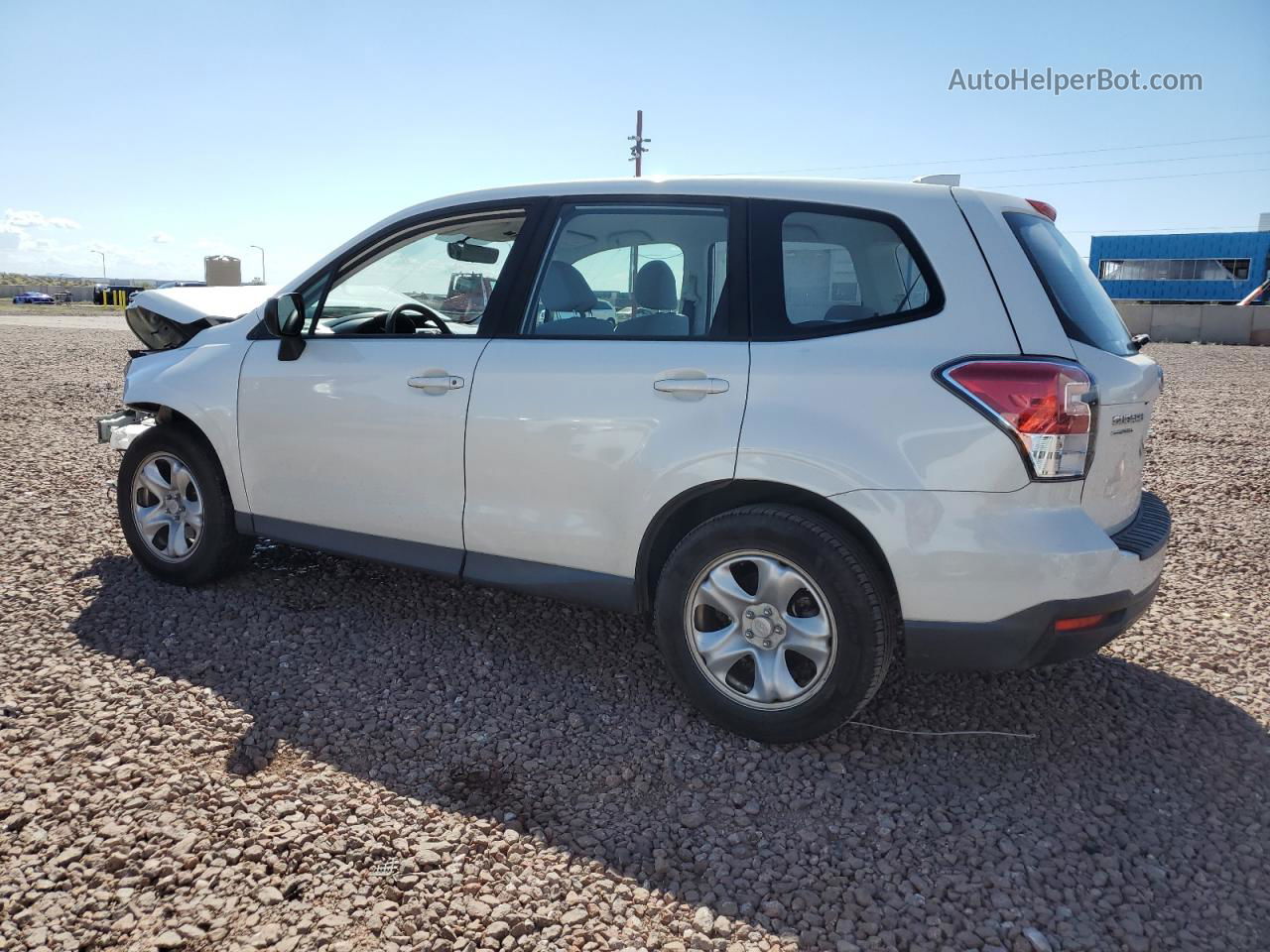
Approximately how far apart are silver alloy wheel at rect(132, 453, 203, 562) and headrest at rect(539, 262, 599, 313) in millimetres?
2017

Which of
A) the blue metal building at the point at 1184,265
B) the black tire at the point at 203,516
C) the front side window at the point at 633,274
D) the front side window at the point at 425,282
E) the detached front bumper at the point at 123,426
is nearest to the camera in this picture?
the front side window at the point at 633,274

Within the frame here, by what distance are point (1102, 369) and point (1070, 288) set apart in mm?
333

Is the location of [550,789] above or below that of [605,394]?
below

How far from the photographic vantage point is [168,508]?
4.50 metres

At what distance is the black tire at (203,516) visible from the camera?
4336mm

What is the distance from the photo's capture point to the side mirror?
3951 mm

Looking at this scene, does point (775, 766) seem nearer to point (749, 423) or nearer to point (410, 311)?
point (749, 423)

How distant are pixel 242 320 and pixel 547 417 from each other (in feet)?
6.03

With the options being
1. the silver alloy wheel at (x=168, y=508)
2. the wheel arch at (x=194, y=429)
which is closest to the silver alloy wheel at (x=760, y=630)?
the wheel arch at (x=194, y=429)

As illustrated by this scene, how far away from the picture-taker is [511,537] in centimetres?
355

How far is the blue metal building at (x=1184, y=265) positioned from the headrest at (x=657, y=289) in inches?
1556

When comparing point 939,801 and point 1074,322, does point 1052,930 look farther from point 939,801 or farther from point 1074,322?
point 1074,322

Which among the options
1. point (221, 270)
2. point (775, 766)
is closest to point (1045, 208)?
point (775, 766)

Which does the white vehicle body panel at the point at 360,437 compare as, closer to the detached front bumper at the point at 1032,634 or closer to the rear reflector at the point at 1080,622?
the detached front bumper at the point at 1032,634
